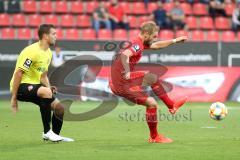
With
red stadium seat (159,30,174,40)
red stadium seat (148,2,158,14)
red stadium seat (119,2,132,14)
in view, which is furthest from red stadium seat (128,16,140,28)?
red stadium seat (159,30,174,40)

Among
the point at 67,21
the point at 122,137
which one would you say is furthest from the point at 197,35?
the point at 122,137

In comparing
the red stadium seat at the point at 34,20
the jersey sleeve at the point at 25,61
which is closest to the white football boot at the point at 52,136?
the jersey sleeve at the point at 25,61

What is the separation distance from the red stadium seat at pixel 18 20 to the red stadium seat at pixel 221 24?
26.2ft

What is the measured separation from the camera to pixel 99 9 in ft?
82.6

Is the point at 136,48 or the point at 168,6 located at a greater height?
the point at 136,48

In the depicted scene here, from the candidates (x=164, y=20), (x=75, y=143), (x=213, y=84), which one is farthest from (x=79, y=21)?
(x=75, y=143)

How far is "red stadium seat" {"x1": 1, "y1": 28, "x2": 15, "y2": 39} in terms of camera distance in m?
24.0

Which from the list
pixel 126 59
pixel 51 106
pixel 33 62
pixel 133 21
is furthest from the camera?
pixel 133 21

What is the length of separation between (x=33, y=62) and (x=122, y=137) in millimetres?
2511

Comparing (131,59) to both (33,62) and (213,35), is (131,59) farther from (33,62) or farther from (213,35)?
(213,35)

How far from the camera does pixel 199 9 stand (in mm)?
27656

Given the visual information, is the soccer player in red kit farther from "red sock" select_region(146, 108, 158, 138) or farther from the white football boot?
the white football boot

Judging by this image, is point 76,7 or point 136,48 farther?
point 76,7

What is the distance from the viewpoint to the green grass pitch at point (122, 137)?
9.78 metres
